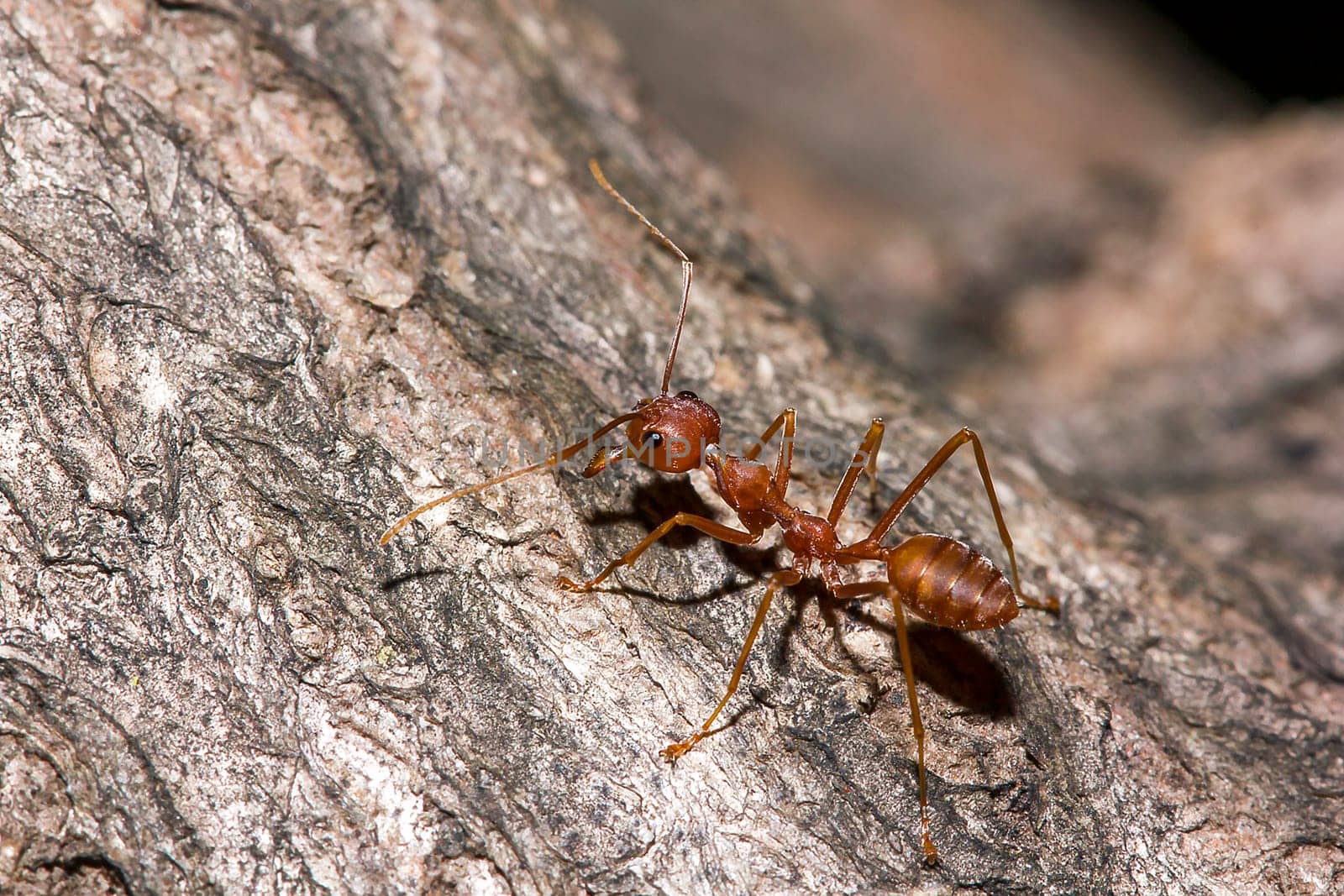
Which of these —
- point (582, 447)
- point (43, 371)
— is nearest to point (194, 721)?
point (43, 371)

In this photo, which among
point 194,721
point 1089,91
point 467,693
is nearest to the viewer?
point 194,721

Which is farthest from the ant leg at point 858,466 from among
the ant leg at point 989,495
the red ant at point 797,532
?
the ant leg at point 989,495

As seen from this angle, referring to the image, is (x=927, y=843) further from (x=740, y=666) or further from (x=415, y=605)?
(x=415, y=605)

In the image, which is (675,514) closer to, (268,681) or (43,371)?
(268,681)

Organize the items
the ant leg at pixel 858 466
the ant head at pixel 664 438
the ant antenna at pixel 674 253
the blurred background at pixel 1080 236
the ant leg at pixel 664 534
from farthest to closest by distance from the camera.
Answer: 1. the blurred background at pixel 1080 236
2. the ant leg at pixel 858 466
3. the ant antenna at pixel 674 253
4. the ant head at pixel 664 438
5. the ant leg at pixel 664 534

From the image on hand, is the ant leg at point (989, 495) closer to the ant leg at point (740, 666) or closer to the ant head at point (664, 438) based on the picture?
the ant leg at point (740, 666)

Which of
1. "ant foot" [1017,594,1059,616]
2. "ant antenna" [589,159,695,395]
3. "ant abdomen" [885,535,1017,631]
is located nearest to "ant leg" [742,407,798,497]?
"ant antenna" [589,159,695,395]

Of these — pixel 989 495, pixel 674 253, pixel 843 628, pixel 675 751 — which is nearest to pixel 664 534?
pixel 843 628

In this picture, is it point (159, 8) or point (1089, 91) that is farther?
point (1089, 91)
